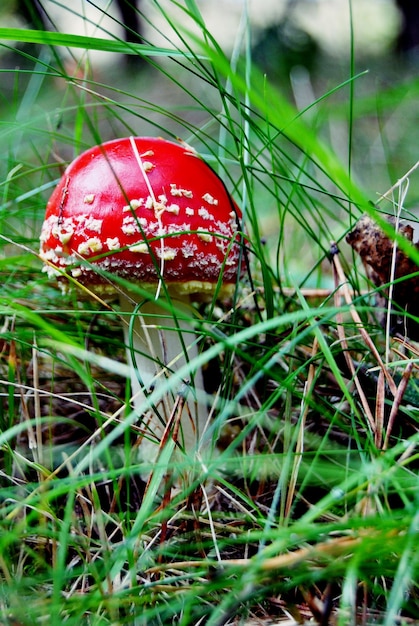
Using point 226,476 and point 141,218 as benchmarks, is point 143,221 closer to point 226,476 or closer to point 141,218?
point 141,218

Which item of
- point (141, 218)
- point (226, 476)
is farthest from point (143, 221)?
point (226, 476)

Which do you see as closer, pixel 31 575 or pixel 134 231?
pixel 31 575

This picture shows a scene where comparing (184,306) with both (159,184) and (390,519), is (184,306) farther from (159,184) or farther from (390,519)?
(390,519)

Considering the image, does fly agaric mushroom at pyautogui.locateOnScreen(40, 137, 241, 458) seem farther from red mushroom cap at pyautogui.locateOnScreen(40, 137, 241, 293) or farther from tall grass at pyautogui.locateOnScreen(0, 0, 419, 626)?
tall grass at pyautogui.locateOnScreen(0, 0, 419, 626)

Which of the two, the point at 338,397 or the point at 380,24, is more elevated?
the point at 380,24

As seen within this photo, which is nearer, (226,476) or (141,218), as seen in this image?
(141,218)

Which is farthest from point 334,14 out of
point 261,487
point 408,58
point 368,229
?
point 261,487

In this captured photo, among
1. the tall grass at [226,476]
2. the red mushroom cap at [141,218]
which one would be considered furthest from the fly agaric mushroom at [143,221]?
the tall grass at [226,476]

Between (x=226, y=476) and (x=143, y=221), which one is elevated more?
(x=143, y=221)

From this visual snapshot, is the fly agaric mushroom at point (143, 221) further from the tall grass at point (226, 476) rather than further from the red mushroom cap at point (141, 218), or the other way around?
the tall grass at point (226, 476)
